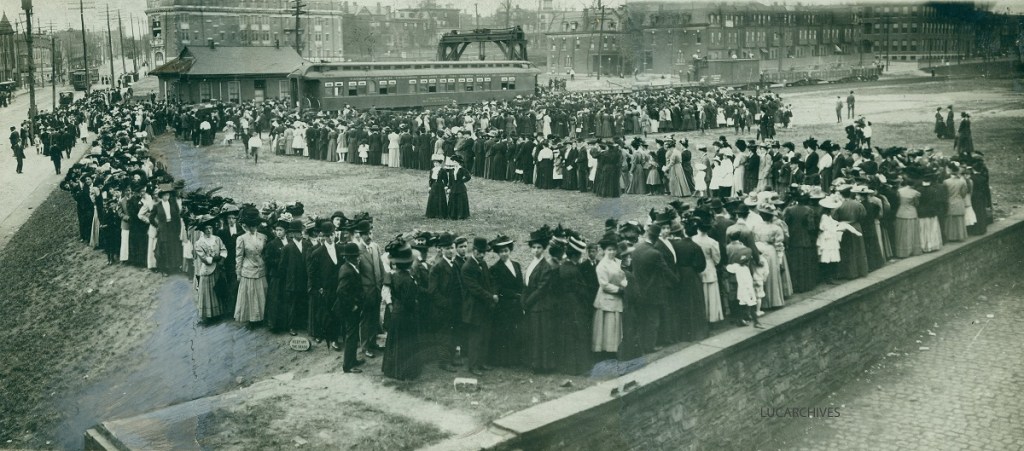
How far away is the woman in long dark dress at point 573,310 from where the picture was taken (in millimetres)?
9031

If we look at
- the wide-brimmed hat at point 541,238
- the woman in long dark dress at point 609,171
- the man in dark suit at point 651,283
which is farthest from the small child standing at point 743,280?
the woman in long dark dress at point 609,171

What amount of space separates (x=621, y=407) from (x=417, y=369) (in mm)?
2333

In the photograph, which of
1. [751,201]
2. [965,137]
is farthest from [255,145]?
[965,137]

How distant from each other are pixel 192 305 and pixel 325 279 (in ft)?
13.5

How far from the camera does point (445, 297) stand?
907 cm

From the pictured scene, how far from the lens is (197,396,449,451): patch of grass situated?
7480 millimetres

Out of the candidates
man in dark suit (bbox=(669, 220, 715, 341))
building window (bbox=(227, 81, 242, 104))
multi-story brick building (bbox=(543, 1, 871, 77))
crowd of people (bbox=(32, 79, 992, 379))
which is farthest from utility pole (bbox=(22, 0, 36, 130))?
multi-story brick building (bbox=(543, 1, 871, 77))

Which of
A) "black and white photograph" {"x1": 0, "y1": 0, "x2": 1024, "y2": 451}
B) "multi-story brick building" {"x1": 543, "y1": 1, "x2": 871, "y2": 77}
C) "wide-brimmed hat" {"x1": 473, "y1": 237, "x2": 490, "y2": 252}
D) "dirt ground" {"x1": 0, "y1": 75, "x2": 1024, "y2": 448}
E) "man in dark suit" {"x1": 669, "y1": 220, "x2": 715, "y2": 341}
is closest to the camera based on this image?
"black and white photograph" {"x1": 0, "y1": 0, "x2": 1024, "y2": 451}

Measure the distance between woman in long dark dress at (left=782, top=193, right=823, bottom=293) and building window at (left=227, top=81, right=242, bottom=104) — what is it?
→ 146 ft

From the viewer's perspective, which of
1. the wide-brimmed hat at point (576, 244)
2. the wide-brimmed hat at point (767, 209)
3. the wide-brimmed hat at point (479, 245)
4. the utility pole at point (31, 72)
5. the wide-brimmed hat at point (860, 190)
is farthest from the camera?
the utility pole at point (31, 72)

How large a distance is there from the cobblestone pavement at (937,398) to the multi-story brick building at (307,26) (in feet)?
182

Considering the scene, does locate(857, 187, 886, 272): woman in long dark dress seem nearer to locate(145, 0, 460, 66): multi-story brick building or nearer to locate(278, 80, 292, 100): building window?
locate(278, 80, 292, 100): building window

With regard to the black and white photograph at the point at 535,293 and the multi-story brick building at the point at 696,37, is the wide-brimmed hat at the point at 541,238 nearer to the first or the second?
the black and white photograph at the point at 535,293

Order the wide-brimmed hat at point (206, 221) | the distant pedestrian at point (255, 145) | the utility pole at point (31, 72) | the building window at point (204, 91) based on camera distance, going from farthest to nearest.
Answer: the building window at point (204, 91), the utility pole at point (31, 72), the distant pedestrian at point (255, 145), the wide-brimmed hat at point (206, 221)
